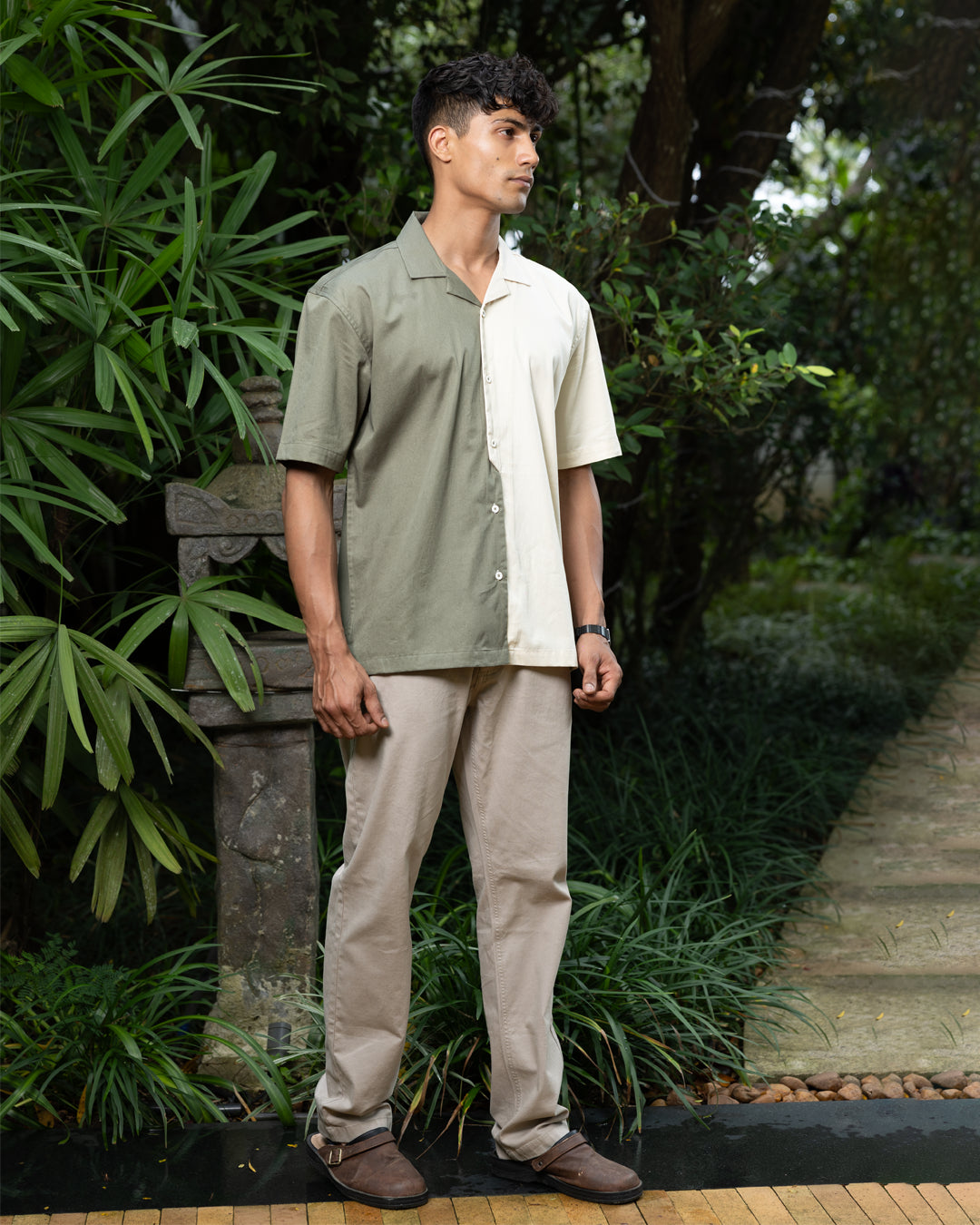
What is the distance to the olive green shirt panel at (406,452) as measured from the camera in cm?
197

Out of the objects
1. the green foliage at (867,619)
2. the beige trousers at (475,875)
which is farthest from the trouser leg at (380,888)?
the green foliage at (867,619)

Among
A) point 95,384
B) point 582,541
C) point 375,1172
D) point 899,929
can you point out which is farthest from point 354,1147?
point 899,929

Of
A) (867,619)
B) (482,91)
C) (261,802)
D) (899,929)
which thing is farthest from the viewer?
(867,619)

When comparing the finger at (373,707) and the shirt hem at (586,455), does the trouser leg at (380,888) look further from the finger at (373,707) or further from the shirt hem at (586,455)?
the shirt hem at (586,455)

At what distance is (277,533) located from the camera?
2543mm

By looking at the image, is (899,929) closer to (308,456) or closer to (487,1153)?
(487,1153)

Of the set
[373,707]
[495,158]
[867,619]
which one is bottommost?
[867,619]

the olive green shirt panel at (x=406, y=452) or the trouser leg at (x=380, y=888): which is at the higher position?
the olive green shirt panel at (x=406, y=452)

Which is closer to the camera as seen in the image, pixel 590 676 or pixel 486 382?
pixel 486 382

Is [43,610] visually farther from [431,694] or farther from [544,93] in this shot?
[544,93]

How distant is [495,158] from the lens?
1970 millimetres

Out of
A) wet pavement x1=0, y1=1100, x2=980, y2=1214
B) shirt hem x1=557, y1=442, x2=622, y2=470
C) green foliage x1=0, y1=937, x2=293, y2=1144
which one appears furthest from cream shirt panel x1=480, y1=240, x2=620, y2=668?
green foliage x1=0, y1=937, x2=293, y2=1144

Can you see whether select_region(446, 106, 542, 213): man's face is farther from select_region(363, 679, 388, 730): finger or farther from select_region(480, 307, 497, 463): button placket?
select_region(363, 679, 388, 730): finger

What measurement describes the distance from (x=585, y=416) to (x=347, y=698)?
2.20 ft
